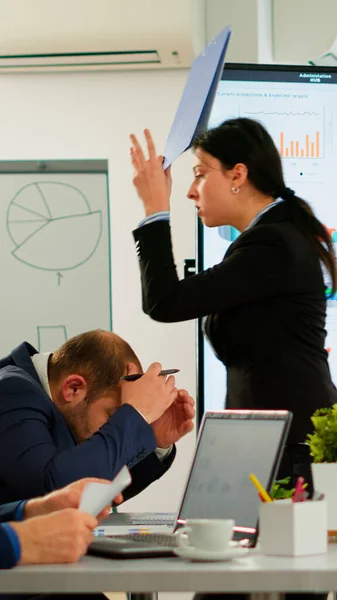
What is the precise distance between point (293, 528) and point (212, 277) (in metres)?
1.01

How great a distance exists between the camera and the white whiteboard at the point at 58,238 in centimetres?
474

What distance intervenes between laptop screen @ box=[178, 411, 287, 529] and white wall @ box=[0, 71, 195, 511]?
3.17 metres

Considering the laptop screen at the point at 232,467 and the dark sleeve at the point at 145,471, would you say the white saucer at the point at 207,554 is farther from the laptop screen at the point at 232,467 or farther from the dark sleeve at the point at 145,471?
the dark sleeve at the point at 145,471

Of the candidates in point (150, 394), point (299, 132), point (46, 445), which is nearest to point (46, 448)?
point (46, 445)

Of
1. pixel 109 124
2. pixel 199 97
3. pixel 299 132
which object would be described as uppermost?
pixel 109 124

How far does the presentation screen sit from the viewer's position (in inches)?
127

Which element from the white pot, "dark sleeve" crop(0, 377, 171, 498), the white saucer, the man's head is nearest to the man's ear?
the man's head

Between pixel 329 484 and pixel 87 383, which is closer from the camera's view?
pixel 329 484

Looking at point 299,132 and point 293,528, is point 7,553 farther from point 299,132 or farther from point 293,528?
→ point 299,132

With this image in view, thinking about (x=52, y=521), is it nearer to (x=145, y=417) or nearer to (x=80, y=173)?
(x=145, y=417)

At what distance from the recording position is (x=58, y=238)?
187 inches

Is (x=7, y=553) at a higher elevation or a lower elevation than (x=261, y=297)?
lower

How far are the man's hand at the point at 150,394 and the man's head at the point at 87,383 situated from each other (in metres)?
0.06

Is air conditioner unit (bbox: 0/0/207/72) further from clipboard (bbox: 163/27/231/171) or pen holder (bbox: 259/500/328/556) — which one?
pen holder (bbox: 259/500/328/556)
